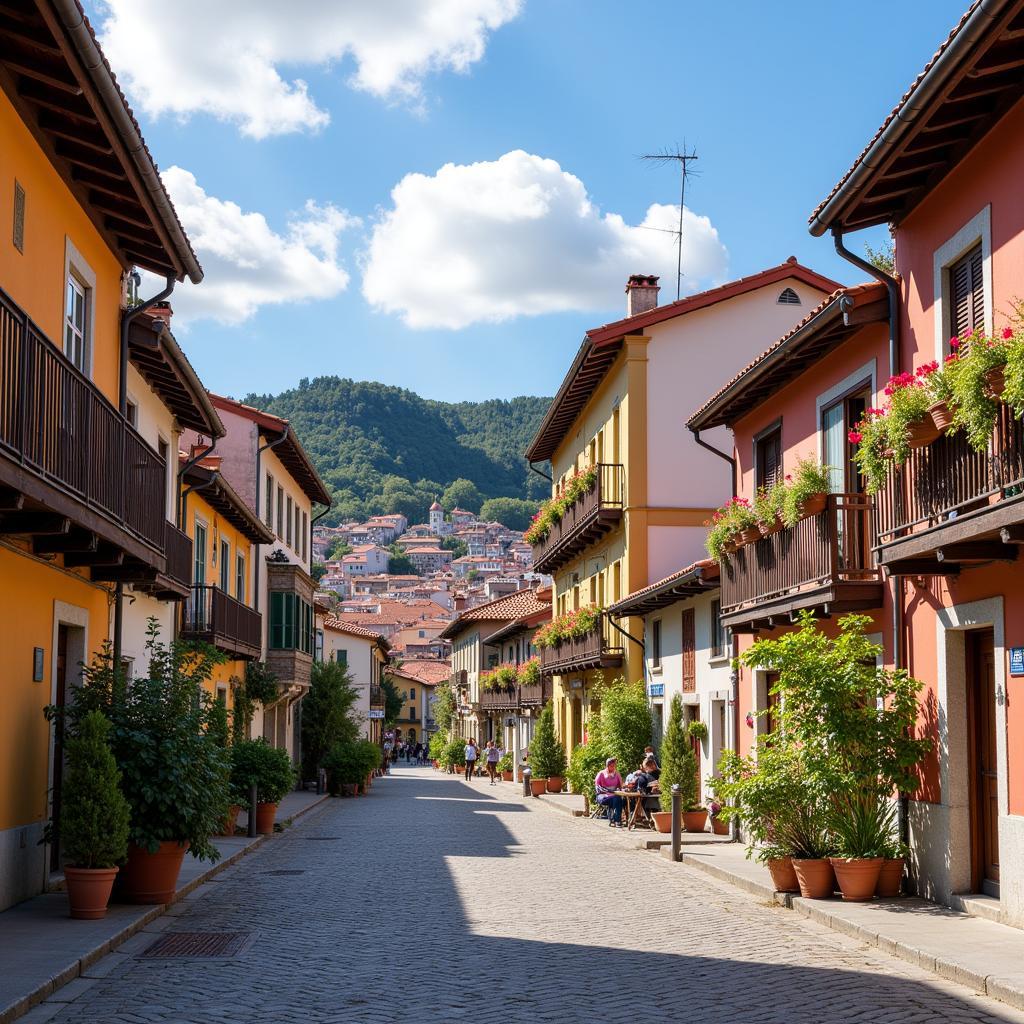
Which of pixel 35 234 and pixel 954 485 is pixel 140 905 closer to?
pixel 35 234

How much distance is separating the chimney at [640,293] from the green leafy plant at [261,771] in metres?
16.3

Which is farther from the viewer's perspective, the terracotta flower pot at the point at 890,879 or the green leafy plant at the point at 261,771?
the green leafy plant at the point at 261,771

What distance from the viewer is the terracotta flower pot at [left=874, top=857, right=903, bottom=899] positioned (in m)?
13.6

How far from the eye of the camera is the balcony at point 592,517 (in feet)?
103

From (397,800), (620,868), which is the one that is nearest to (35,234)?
(620,868)

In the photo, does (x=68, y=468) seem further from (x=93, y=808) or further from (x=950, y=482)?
(x=950, y=482)

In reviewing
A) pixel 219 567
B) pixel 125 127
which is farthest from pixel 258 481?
pixel 125 127

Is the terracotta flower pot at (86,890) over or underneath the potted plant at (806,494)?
underneath

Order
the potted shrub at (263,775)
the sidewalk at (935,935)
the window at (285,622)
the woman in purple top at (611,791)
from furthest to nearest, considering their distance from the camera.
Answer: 1. the window at (285,622)
2. the woman in purple top at (611,791)
3. the potted shrub at (263,775)
4. the sidewalk at (935,935)

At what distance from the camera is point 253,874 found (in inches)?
682

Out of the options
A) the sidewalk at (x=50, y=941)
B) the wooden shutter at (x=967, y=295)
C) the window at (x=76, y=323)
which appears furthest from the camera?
the window at (x=76, y=323)

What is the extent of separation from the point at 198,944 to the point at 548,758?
2814 centimetres

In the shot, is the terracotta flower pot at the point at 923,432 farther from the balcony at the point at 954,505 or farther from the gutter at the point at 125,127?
the gutter at the point at 125,127

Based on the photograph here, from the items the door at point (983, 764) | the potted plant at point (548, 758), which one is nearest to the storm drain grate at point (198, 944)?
the door at point (983, 764)
